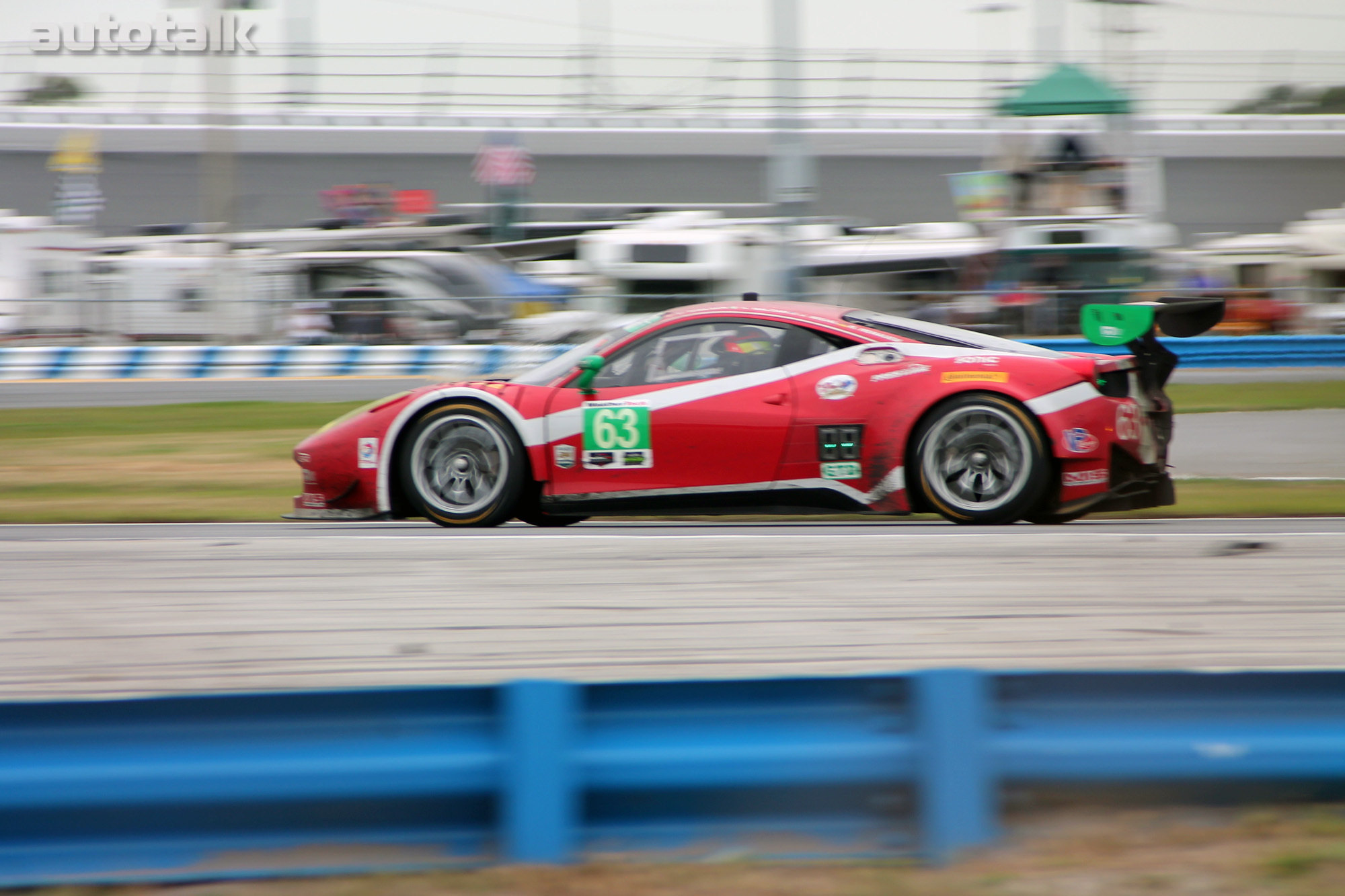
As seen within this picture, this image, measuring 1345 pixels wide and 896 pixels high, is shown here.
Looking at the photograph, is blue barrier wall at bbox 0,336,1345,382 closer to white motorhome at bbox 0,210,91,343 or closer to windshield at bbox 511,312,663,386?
white motorhome at bbox 0,210,91,343

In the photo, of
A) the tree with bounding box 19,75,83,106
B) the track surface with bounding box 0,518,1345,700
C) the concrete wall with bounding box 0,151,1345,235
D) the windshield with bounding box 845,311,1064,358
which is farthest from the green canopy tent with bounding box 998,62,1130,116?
the tree with bounding box 19,75,83,106

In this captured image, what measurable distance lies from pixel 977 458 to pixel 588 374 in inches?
72.4

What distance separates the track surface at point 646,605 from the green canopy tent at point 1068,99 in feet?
57.2

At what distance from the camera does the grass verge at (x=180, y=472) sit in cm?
741

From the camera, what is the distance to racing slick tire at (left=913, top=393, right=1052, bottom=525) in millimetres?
6039

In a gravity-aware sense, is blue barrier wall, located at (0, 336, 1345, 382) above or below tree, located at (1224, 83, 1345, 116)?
below

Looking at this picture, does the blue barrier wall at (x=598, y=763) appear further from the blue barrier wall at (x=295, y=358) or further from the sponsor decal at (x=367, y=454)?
the blue barrier wall at (x=295, y=358)

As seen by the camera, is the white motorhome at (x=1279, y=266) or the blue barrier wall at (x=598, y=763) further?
the white motorhome at (x=1279, y=266)

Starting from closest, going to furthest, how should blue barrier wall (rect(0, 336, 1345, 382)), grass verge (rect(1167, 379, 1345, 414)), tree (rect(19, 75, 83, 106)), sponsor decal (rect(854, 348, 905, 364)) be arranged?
sponsor decal (rect(854, 348, 905, 364)), grass verge (rect(1167, 379, 1345, 414)), blue barrier wall (rect(0, 336, 1345, 382)), tree (rect(19, 75, 83, 106))

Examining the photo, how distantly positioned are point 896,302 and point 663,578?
1558 centimetres

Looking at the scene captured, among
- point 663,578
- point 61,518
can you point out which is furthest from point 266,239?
point 663,578

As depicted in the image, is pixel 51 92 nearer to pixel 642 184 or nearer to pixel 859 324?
pixel 642 184

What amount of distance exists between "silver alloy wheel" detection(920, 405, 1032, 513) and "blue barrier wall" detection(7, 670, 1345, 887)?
3.50m

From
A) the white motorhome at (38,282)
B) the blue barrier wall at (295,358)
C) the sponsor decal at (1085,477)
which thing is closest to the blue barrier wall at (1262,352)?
the blue barrier wall at (295,358)
